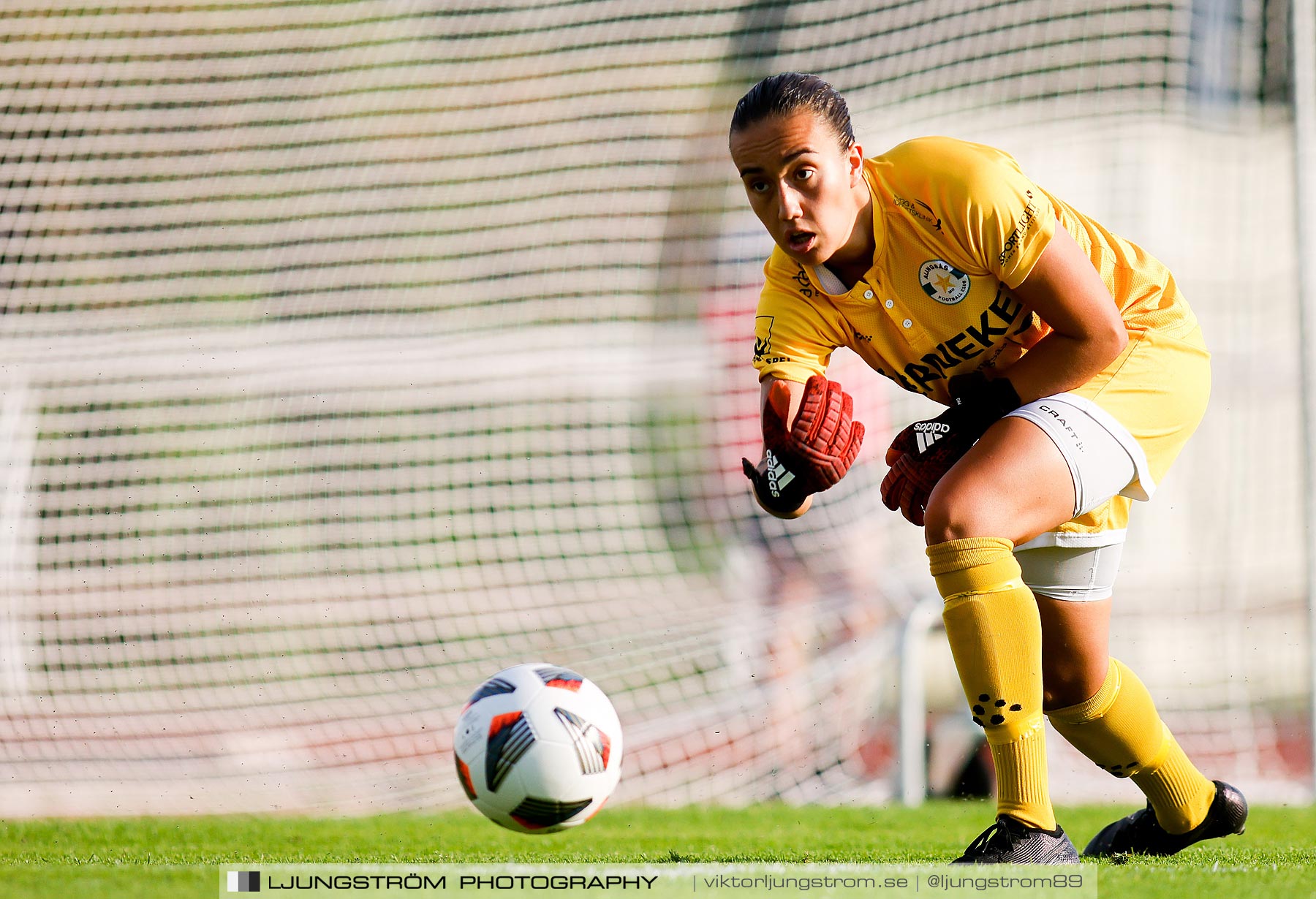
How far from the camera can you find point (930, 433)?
297cm

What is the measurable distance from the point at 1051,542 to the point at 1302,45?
3683 millimetres

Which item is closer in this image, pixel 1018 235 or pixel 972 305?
pixel 1018 235

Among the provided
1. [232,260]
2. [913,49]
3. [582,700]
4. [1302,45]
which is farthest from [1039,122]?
[582,700]

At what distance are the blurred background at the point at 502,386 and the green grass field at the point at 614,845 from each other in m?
1.18

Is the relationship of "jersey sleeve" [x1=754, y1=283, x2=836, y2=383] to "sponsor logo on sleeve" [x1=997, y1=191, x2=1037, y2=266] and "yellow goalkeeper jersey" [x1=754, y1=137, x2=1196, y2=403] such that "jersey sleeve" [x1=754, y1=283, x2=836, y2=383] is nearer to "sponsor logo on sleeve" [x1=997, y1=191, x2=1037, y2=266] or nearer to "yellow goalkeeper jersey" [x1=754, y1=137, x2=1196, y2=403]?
"yellow goalkeeper jersey" [x1=754, y1=137, x2=1196, y2=403]

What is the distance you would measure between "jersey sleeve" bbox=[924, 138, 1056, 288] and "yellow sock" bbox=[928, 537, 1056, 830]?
0.60m

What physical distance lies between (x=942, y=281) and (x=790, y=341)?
40 centimetres

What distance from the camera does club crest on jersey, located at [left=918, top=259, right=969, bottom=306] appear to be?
2885 mm

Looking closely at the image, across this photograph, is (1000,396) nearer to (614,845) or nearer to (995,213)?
(995,213)

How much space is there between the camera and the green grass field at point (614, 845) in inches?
109

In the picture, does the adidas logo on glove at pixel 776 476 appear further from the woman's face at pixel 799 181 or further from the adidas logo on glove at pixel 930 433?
the woman's face at pixel 799 181

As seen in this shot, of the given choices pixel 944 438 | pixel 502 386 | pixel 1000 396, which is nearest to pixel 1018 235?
pixel 1000 396

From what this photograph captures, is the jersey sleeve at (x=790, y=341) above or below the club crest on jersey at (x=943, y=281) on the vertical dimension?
below

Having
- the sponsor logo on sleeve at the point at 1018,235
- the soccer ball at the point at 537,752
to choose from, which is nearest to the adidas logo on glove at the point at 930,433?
the sponsor logo on sleeve at the point at 1018,235
